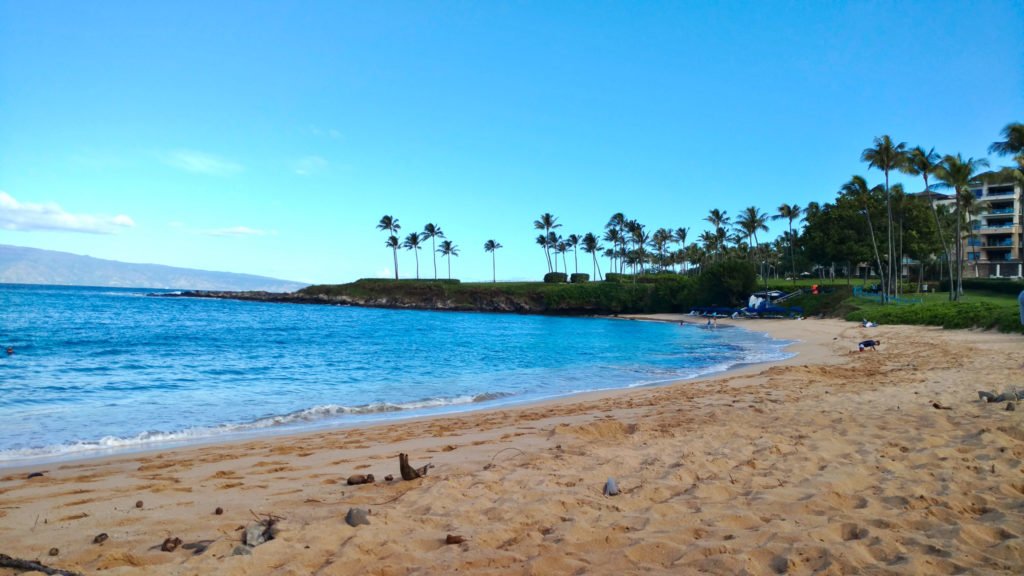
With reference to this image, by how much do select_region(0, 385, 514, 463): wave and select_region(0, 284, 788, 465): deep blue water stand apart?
0.03 meters

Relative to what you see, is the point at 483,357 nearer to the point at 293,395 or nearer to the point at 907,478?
the point at 293,395

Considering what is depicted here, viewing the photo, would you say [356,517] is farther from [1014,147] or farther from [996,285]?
[996,285]

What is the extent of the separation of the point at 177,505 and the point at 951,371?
1639cm

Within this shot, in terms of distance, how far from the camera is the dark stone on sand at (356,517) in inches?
187

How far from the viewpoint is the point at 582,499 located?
527cm

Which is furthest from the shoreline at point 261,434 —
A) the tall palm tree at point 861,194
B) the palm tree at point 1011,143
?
the tall palm tree at point 861,194

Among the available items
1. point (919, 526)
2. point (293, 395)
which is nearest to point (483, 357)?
point (293, 395)

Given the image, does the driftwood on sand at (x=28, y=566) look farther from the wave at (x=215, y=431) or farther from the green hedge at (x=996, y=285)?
the green hedge at (x=996, y=285)

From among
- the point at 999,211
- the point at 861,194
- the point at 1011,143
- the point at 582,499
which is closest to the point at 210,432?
the point at 582,499

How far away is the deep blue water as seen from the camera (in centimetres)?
1106

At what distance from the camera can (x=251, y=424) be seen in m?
11.3

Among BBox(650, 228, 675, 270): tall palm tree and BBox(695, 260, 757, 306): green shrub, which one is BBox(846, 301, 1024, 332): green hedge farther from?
BBox(650, 228, 675, 270): tall palm tree

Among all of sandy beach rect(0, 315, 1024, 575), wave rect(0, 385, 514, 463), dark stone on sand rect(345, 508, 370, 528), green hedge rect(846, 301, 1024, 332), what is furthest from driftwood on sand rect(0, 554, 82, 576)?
green hedge rect(846, 301, 1024, 332)

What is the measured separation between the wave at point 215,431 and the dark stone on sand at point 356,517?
6412mm
